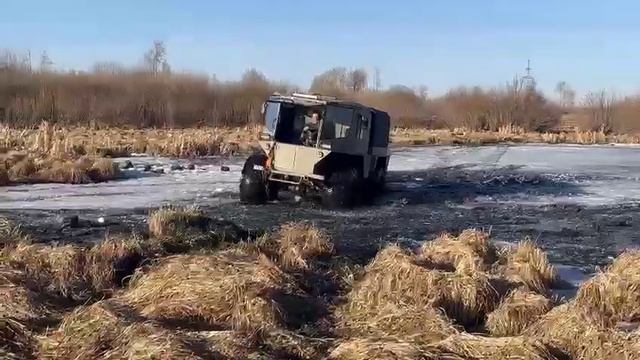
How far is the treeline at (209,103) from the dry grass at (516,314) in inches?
1587

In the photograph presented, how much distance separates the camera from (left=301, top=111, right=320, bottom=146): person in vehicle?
17.4m

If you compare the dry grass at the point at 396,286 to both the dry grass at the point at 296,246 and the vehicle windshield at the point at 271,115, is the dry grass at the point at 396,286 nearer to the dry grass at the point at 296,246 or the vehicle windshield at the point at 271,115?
the dry grass at the point at 296,246

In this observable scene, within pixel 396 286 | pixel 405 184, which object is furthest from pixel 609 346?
pixel 405 184

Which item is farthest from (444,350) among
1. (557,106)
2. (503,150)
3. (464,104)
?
(557,106)

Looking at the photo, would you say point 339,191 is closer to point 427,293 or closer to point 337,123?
point 337,123

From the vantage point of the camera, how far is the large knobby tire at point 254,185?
17.0 metres

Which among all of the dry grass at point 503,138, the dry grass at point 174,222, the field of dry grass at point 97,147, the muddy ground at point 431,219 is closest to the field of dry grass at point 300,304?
the dry grass at point 174,222

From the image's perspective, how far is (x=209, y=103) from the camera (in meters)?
53.9

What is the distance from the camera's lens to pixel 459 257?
986cm

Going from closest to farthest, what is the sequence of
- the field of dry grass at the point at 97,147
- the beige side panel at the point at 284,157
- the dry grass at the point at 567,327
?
the dry grass at the point at 567,327, the beige side panel at the point at 284,157, the field of dry grass at the point at 97,147

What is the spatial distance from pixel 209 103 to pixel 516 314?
47.7 m

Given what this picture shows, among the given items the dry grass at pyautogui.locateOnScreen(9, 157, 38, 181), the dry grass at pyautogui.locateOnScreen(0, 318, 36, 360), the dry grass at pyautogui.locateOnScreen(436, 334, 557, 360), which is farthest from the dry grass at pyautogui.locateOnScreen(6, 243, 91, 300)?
the dry grass at pyautogui.locateOnScreen(9, 157, 38, 181)

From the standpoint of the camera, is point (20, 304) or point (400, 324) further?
point (20, 304)

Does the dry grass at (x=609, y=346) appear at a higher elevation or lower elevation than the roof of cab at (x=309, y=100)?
lower
